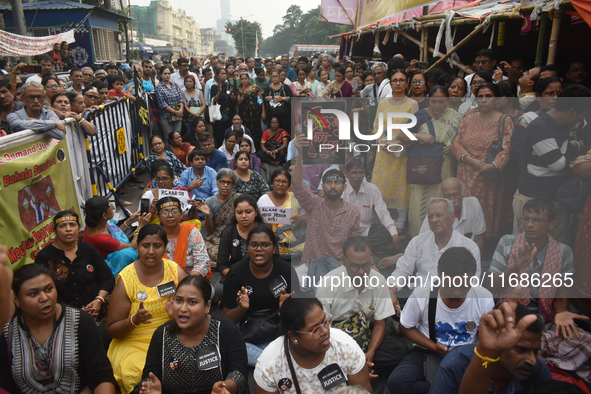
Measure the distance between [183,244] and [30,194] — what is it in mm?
1380

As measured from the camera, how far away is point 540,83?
3.90 metres

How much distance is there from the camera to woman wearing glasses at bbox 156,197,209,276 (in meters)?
3.85

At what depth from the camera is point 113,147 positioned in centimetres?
633

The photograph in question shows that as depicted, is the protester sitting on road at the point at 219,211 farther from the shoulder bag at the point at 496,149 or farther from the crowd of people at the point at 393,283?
the shoulder bag at the point at 496,149

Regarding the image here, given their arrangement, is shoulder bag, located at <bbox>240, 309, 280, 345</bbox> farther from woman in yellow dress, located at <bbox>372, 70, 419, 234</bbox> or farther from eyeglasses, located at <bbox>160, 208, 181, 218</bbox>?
woman in yellow dress, located at <bbox>372, 70, 419, 234</bbox>

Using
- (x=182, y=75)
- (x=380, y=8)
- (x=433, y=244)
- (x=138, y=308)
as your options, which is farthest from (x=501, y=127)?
(x=380, y=8)

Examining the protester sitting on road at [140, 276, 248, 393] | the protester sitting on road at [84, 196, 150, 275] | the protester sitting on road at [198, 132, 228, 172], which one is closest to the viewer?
the protester sitting on road at [140, 276, 248, 393]

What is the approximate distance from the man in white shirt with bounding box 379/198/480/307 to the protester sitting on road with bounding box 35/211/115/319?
2196mm

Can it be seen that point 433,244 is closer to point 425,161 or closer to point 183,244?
point 425,161

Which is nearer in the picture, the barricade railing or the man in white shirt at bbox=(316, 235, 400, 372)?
the man in white shirt at bbox=(316, 235, 400, 372)

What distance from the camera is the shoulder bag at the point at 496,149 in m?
2.59

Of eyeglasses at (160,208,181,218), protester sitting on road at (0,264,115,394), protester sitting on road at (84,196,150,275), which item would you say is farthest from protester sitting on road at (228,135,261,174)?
protester sitting on road at (0,264,115,394)

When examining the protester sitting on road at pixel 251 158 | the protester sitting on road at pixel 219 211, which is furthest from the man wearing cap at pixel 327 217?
the protester sitting on road at pixel 251 158

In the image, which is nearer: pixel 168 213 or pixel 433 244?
pixel 433 244
